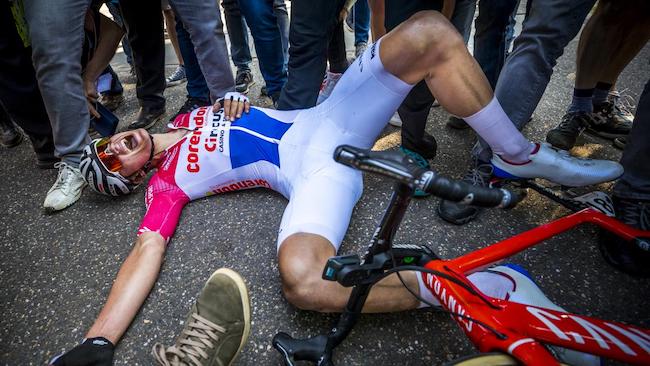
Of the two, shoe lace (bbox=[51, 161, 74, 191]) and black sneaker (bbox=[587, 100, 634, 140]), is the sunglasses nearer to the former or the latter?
shoe lace (bbox=[51, 161, 74, 191])

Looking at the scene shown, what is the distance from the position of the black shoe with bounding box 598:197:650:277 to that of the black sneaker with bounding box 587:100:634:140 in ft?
2.67

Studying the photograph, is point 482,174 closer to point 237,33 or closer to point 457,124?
point 457,124

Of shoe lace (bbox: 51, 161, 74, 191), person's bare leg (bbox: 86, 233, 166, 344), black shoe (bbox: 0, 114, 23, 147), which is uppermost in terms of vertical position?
person's bare leg (bbox: 86, 233, 166, 344)

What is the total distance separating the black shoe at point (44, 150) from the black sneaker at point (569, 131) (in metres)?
3.04

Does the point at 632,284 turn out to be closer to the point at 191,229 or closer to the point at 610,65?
the point at 610,65

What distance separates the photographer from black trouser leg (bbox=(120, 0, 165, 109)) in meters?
2.33

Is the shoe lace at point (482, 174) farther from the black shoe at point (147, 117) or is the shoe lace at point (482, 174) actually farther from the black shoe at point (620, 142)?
the black shoe at point (147, 117)

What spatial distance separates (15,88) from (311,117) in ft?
5.90

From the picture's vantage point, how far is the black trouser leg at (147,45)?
2.33 meters

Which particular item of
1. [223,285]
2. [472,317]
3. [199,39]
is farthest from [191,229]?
[472,317]

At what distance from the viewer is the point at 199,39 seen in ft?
6.64

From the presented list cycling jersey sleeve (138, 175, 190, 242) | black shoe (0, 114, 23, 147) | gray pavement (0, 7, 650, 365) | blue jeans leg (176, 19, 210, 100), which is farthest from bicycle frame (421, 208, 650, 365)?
black shoe (0, 114, 23, 147)

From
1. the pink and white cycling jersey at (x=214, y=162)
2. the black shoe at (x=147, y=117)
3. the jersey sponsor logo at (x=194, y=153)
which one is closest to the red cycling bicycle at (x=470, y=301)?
the pink and white cycling jersey at (x=214, y=162)

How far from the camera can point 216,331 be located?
1.09 metres
